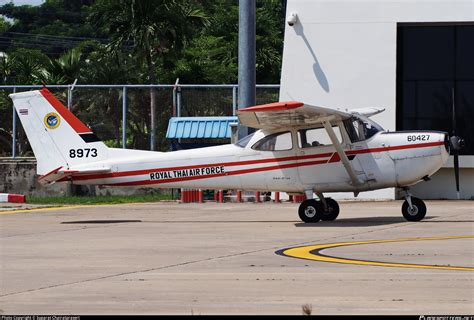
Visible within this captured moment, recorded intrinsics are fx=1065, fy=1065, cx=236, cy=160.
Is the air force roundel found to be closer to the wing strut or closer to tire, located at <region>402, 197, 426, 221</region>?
the wing strut

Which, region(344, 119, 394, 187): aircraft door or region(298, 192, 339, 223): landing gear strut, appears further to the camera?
region(298, 192, 339, 223): landing gear strut

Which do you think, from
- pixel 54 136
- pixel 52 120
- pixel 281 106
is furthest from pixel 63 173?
pixel 281 106

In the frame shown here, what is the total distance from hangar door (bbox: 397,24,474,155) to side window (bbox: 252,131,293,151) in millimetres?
13204

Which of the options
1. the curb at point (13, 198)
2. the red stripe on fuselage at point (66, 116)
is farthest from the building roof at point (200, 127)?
the red stripe on fuselage at point (66, 116)

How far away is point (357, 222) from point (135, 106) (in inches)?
787

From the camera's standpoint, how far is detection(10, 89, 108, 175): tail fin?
22.8m

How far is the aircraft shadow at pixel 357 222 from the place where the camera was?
68.8ft

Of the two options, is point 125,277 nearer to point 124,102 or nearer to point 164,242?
point 164,242

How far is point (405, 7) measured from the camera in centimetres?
3347

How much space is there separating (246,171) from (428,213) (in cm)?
516

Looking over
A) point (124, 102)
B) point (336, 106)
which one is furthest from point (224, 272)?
point (124, 102)

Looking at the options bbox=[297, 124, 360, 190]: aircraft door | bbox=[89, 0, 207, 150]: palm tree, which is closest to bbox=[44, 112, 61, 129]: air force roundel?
bbox=[297, 124, 360, 190]: aircraft door

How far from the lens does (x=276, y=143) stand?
2202 centimetres

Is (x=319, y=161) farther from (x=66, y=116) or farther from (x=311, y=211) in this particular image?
(x=66, y=116)
